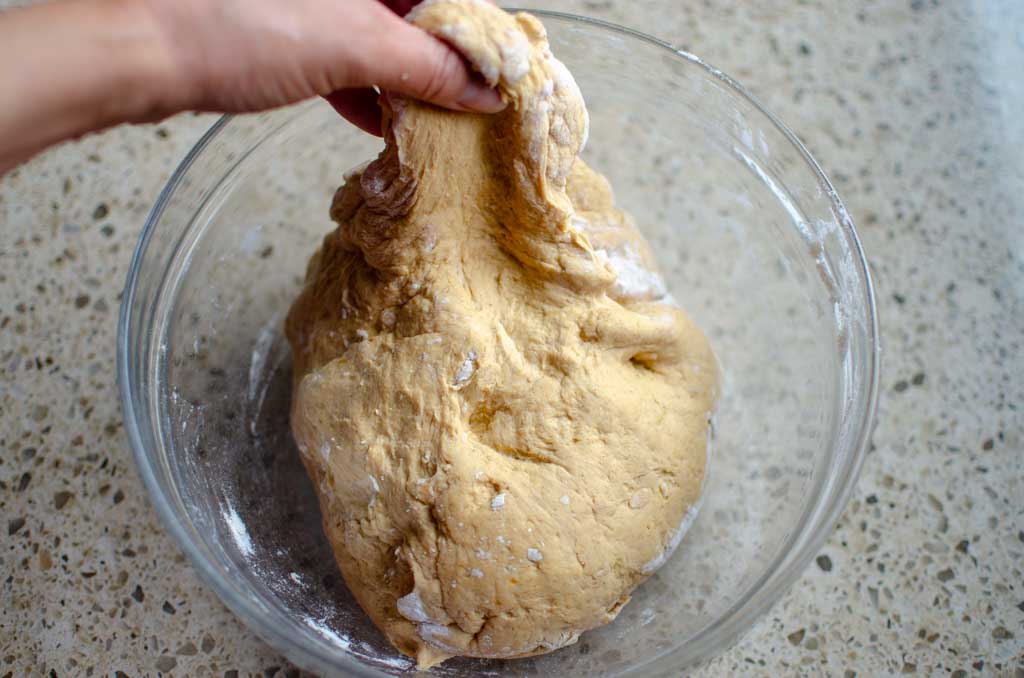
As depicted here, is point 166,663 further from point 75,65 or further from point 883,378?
point 883,378

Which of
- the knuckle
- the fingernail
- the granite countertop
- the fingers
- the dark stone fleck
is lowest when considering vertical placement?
the dark stone fleck

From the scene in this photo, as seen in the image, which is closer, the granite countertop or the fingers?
the fingers

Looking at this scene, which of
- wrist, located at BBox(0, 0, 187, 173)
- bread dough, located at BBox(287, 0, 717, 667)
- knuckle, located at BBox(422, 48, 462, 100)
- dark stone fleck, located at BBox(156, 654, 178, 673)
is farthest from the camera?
dark stone fleck, located at BBox(156, 654, 178, 673)

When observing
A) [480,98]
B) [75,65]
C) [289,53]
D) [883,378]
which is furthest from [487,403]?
[883,378]

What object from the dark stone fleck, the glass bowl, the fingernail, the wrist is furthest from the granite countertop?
the fingernail

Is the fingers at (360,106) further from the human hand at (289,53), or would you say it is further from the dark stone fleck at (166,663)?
the dark stone fleck at (166,663)

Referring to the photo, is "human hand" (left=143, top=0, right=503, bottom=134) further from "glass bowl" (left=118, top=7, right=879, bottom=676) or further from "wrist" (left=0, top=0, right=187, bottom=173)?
"glass bowl" (left=118, top=7, right=879, bottom=676)

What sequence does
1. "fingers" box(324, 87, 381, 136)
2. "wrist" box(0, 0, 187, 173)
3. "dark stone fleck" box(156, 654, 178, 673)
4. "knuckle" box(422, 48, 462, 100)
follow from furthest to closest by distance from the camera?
"dark stone fleck" box(156, 654, 178, 673) < "fingers" box(324, 87, 381, 136) < "knuckle" box(422, 48, 462, 100) < "wrist" box(0, 0, 187, 173)
